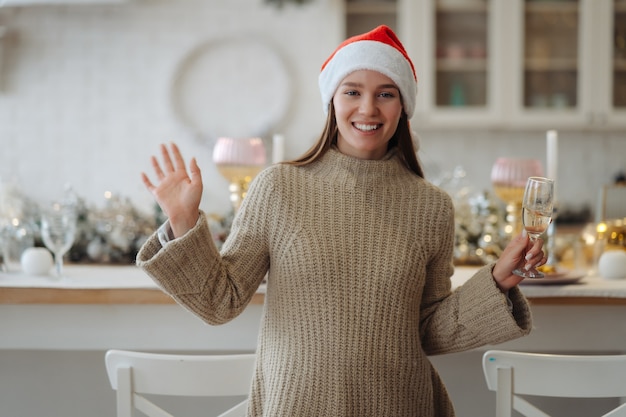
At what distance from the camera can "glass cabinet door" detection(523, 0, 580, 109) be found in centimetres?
378

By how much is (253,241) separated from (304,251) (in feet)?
0.29

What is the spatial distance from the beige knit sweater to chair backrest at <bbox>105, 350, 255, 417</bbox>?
0.05 m

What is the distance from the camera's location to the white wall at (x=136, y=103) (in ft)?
13.2

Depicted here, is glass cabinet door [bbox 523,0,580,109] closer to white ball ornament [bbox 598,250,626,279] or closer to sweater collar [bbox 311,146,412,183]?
white ball ornament [bbox 598,250,626,279]

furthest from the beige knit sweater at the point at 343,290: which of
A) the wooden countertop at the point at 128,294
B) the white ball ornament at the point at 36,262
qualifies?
the white ball ornament at the point at 36,262

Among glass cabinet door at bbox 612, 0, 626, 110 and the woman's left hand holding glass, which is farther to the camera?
glass cabinet door at bbox 612, 0, 626, 110

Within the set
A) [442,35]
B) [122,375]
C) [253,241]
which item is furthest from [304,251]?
[442,35]

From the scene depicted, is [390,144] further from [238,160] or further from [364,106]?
[238,160]

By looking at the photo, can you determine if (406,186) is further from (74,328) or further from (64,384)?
(64,384)

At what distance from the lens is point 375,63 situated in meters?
1.33

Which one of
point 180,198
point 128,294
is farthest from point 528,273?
point 128,294

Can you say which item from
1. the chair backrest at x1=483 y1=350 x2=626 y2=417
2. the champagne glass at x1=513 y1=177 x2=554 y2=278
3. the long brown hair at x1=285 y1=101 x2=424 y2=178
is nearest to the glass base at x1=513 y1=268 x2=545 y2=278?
the champagne glass at x1=513 y1=177 x2=554 y2=278

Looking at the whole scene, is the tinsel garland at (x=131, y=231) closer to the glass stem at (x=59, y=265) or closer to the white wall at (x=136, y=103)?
the glass stem at (x=59, y=265)

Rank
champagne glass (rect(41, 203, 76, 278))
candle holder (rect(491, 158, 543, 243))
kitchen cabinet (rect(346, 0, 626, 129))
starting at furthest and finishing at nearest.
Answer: kitchen cabinet (rect(346, 0, 626, 129))
candle holder (rect(491, 158, 543, 243))
champagne glass (rect(41, 203, 76, 278))
